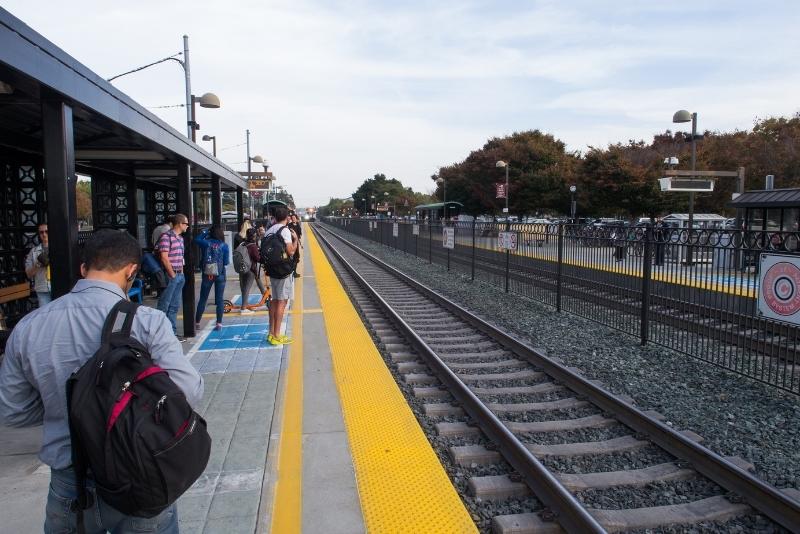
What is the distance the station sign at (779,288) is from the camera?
5699mm

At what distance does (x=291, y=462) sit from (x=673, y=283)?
587 cm

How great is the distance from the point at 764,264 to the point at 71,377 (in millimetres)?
6581

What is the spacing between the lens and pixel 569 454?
4480mm

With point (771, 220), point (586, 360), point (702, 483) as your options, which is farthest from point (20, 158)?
point (771, 220)

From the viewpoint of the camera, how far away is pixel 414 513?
362 centimetres

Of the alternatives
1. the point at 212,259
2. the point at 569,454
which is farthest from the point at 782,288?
the point at 212,259

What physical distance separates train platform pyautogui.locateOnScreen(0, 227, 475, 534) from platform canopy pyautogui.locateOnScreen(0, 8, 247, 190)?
2.66 meters

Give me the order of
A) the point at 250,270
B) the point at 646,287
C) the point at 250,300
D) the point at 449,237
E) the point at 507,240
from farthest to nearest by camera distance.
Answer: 1. the point at 449,237
2. the point at 507,240
3. the point at 250,300
4. the point at 250,270
5. the point at 646,287

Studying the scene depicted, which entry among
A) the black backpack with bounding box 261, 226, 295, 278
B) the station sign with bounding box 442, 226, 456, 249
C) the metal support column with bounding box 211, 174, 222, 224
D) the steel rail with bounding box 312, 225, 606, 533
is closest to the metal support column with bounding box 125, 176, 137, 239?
the metal support column with bounding box 211, 174, 222, 224

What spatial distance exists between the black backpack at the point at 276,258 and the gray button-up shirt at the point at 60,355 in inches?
211

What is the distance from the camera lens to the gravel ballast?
4703 millimetres

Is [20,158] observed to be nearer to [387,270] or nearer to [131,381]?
[131,381]

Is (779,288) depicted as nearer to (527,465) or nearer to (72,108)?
(527,465)

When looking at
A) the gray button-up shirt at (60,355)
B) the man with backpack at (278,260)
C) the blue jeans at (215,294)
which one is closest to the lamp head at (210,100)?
the blue jeans at (215,294)
